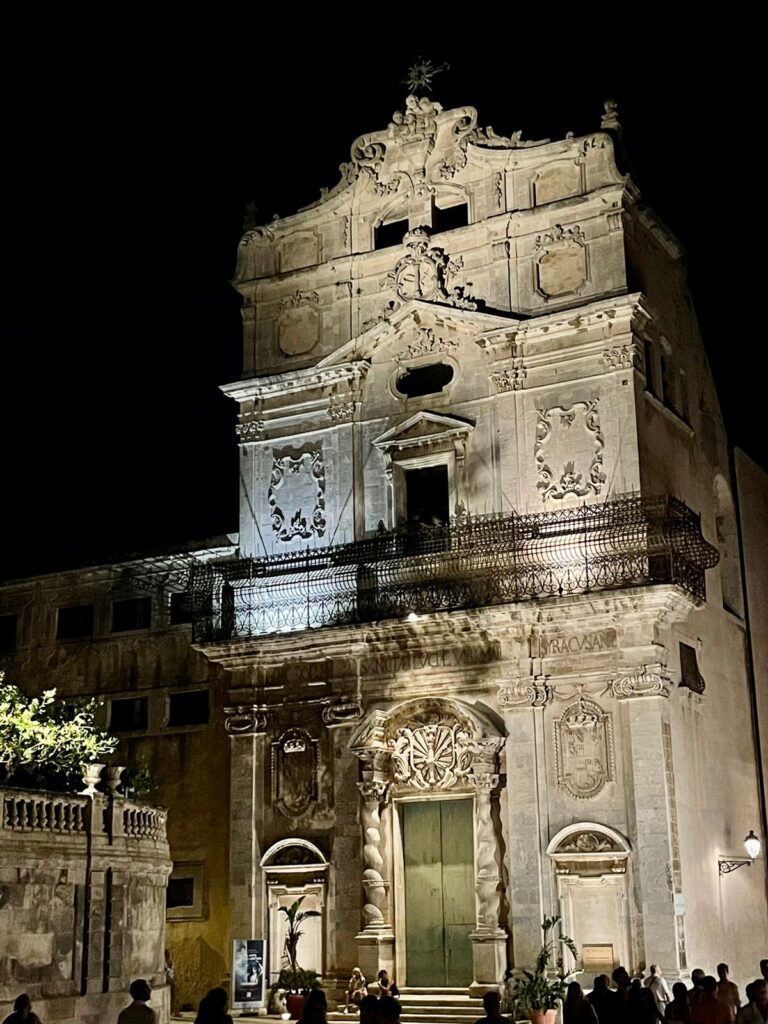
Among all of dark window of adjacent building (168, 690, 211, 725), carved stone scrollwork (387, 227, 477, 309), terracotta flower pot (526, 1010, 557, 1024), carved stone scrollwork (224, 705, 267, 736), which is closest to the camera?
terracotta flower pot (526, 1010, 557, 1024)

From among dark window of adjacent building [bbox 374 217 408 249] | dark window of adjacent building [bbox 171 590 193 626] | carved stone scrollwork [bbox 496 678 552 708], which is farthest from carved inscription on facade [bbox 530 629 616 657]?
dark window of adjacent building [bbox 374 217 408 249]

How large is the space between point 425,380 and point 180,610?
867cm

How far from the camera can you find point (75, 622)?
36531mm

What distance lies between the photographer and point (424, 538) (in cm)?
3072

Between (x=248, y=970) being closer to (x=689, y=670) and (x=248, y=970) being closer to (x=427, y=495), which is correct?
(x=689, y=670)

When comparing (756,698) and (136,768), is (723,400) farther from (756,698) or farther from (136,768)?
(136,768)

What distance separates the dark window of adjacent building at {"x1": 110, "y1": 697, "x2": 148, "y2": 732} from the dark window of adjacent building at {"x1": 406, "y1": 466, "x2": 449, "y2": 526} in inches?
344

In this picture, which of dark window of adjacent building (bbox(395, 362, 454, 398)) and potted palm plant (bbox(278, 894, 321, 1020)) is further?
dark window of adjacent building (bbox(395, 362, 454, 398))

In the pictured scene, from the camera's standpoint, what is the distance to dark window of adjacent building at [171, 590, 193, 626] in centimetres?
3478

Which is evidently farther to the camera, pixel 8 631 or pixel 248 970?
pixel 8 631

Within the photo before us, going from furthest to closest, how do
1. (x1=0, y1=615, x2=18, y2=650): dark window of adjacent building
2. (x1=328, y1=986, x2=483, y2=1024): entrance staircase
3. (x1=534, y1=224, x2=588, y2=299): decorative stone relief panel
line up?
(x1=0, y1=615, x2=18, y2=650): dark window of adjacent building
(x1=534, y1=224, x2=588, y2=299): decorative stone relief panel
(x1=328, y1=986, x2=483, y2=1024): entrance staircase

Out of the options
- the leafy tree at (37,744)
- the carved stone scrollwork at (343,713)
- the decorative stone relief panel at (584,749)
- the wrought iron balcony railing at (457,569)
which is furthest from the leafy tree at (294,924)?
the decorative stone relief panel at (584,749)

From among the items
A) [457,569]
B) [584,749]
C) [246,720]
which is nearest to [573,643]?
[584,749]

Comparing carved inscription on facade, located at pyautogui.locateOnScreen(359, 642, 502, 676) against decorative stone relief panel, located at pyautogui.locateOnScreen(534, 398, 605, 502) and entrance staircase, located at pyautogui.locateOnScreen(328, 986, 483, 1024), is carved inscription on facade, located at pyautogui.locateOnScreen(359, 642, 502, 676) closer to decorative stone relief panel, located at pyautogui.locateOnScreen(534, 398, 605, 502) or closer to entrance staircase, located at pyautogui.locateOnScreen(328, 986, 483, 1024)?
decorative stone relief panel, located at pyautogui.locateOnScreen(534, 398, 605, 502)
